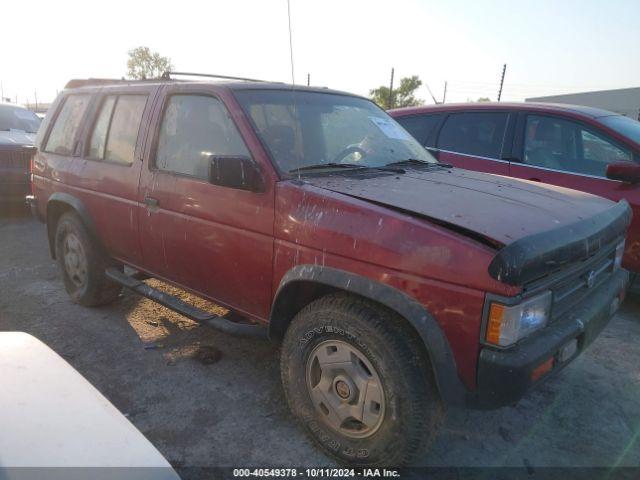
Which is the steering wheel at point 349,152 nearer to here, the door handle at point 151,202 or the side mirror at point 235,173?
the side mirror at point 235,173

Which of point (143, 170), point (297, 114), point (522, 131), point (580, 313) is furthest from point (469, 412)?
point (522, 131)

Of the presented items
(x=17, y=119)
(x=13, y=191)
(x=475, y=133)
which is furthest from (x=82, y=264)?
(x=17, y=119)

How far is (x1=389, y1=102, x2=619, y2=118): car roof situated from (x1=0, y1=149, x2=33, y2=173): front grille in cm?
562

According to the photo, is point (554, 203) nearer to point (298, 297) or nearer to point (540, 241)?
→ point (540, 241)

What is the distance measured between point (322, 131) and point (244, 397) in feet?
5.71

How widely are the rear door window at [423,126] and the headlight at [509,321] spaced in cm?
369

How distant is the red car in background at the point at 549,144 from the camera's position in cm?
409

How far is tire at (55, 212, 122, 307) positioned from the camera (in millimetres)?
4004

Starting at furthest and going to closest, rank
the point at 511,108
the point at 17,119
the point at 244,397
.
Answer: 1. the point at 17,119
2. the point at 511,108
3. the point at 244,397

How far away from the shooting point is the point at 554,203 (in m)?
2.55

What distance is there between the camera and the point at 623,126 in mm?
4488

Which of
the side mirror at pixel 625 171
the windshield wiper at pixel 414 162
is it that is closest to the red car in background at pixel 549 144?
the side mirror at pixel 625 171

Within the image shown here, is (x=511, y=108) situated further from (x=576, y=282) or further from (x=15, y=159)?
(x=15, y=159)

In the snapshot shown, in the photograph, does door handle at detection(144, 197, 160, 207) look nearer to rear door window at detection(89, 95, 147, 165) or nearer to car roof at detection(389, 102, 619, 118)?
rear door window at detection(89, 95, 147, 165)
